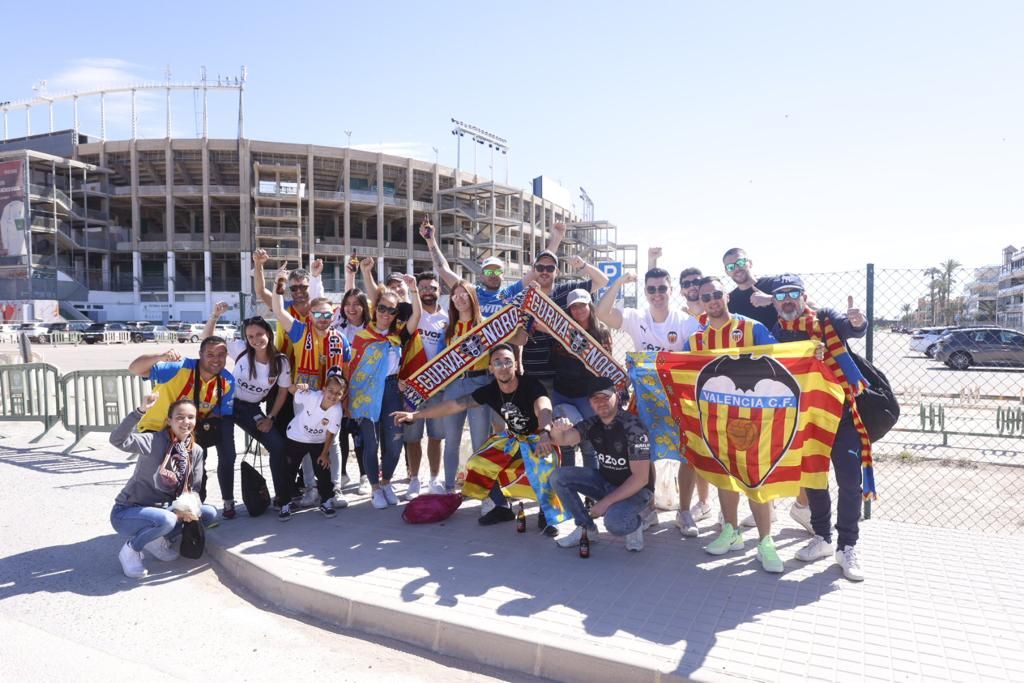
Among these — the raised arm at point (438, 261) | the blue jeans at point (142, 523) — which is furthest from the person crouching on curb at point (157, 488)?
the raised arm at point (438, 261)

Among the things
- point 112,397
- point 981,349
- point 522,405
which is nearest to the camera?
point 522,405

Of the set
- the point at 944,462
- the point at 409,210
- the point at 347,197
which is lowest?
the point at 944,462

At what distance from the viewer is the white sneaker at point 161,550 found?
5.06 meters

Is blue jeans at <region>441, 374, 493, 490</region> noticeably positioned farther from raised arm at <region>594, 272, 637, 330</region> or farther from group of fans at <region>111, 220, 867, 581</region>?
raised arm at <region>594, 272, 637, 330</region>

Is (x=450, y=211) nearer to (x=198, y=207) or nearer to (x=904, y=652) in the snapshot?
(x=198, y=207)

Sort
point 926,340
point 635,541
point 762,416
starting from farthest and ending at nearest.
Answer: point 926,340, point 635,541, point 762,416

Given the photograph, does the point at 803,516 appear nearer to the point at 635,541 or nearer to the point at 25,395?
the point at 635,541

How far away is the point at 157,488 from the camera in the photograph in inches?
194

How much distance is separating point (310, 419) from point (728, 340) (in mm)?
3645

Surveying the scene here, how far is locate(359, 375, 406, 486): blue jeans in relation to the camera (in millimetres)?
6055

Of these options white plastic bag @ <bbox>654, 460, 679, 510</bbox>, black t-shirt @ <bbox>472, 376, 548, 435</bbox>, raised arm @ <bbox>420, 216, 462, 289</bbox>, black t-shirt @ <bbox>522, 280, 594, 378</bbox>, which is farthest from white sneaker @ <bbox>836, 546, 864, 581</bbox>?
raised arm @ <bbox>420, 216, 462, 289</bbox>

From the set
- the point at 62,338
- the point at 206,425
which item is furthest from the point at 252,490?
the point at 62,338

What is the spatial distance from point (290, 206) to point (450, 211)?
614 inches

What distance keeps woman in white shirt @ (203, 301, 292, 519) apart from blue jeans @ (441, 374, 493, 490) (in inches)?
58.1
